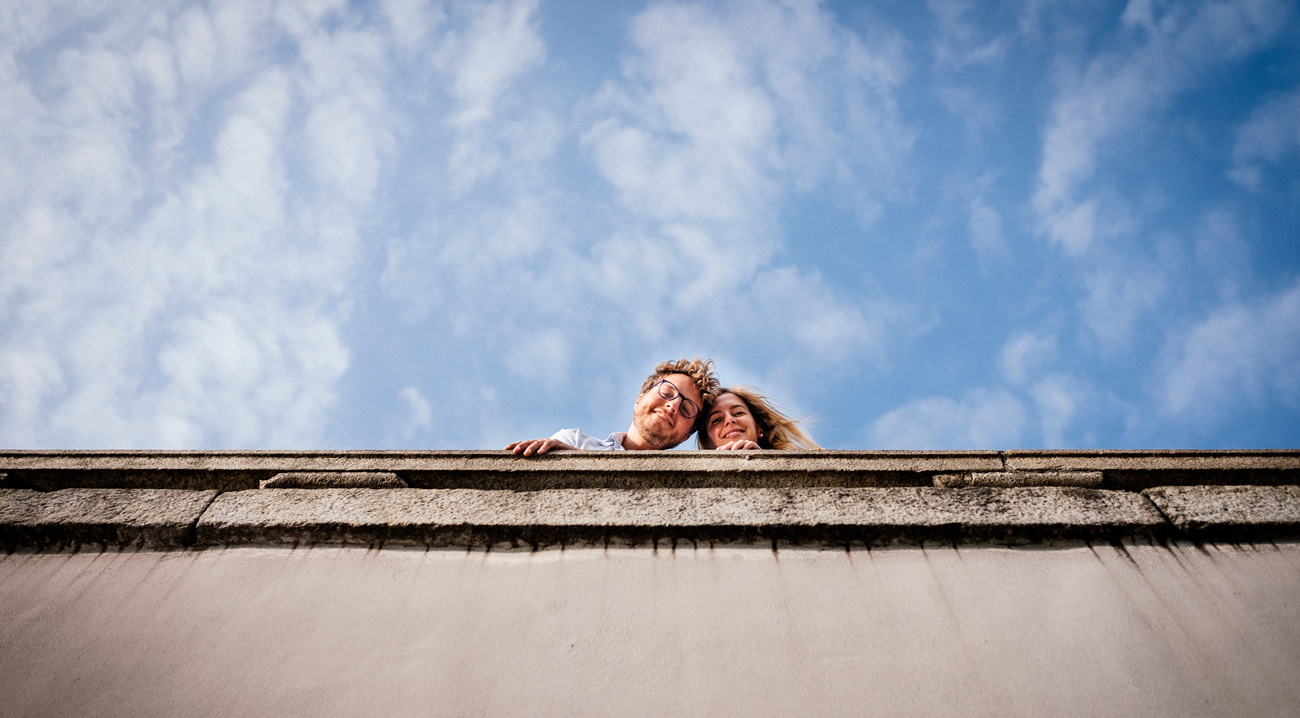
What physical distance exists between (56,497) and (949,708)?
2808 millimetres

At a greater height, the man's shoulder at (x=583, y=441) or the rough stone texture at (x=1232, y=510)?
the man's shoulder at (x=583, y=441)

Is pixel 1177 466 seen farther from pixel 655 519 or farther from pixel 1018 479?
pixel 655 519

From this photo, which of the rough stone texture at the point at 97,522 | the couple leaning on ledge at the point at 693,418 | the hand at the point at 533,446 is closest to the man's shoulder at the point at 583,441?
the couple leaning on ledge at the point at 693,418

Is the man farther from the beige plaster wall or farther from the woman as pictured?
the beige plaster wall

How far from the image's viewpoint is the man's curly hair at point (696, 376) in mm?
3752

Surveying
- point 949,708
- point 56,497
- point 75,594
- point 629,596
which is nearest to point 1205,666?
point 949,708

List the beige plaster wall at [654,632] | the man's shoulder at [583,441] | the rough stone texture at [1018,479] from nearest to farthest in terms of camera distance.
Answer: the beige plaster wall at [654,632], the rough stone texture at [1018,479], the man's shoulder at [583,441]

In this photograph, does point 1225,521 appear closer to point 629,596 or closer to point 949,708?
point 949,708

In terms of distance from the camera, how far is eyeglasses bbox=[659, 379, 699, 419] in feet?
11.5

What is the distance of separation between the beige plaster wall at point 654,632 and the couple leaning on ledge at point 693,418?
1408 millimetres

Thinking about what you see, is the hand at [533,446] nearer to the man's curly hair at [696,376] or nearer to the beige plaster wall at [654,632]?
the beige plaster wall at [654,632]

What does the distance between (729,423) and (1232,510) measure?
209cm

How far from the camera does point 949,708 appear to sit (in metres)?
1.52

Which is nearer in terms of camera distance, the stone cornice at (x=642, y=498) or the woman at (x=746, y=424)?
the stone cornice at (x=642, y=498)
